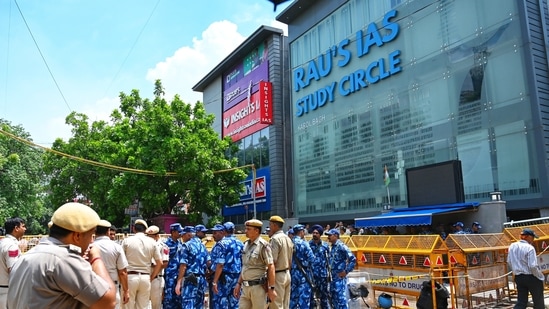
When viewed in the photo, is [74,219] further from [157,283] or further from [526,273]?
[526,273]

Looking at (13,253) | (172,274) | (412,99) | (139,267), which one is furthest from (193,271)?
(412,99)

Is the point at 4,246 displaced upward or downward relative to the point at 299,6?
downward

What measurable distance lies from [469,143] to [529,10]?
5604 millimetres

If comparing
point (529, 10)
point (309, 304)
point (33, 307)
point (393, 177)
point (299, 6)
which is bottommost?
point (309, 304)

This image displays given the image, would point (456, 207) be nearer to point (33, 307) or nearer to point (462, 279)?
point (462, 279)

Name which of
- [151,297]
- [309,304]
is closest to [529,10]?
[309,304]

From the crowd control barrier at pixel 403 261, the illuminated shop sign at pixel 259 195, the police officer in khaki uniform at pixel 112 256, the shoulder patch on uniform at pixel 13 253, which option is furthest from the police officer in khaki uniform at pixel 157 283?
the illuminated shop sign at pixel 259 195

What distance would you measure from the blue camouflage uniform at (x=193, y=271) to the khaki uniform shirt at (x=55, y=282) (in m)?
5.66

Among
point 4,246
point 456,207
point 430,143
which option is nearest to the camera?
point 4,246

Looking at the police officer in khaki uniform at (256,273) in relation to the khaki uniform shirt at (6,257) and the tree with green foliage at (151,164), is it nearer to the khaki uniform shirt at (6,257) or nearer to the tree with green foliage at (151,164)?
the khaki uniform shirt at (6,257)

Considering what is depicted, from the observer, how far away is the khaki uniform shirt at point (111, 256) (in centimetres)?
604

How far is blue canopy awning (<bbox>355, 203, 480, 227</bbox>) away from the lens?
1592 centimetres

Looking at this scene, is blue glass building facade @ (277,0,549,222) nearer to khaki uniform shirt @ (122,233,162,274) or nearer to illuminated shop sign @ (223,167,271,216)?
illuminated shop sign @ (223,167,271,216)

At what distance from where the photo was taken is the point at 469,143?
18.9 m
